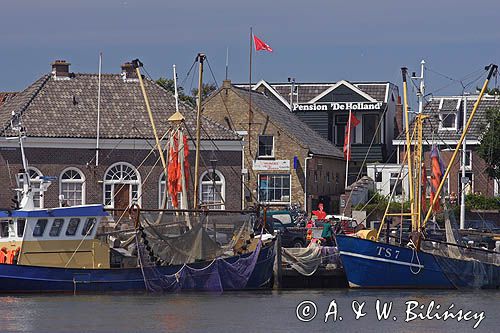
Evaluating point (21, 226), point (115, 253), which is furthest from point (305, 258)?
point (21, 226)

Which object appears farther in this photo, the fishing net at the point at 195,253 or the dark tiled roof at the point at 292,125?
the dark tiled roof at the point at 292,125

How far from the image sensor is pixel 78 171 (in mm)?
66500

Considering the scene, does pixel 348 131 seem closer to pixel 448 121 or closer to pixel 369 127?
pixel 448 121

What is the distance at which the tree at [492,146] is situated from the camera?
71562mm

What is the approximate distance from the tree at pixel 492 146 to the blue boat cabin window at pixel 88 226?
101ft

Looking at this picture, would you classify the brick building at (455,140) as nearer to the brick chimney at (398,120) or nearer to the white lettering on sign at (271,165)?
the brick chimney at (398,120)

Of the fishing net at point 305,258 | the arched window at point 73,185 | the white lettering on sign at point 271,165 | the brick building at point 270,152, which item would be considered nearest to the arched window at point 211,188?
the arched window at point 73,185

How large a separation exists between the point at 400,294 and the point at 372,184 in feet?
98.9

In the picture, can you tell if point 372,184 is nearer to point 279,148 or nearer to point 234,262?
point 279,148

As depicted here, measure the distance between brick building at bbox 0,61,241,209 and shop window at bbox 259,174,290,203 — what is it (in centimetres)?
710

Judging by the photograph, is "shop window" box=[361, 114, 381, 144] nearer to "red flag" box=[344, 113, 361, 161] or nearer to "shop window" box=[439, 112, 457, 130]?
"red flag" box=[344, 113, 361, 161]

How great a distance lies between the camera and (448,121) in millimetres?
81688

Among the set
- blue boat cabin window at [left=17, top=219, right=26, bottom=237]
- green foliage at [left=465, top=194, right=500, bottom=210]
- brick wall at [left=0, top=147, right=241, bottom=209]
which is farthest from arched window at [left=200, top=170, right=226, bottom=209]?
blue boat cabin window at [left=17, top=219, right=26, bottom=237]

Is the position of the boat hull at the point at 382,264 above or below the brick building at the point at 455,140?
below
